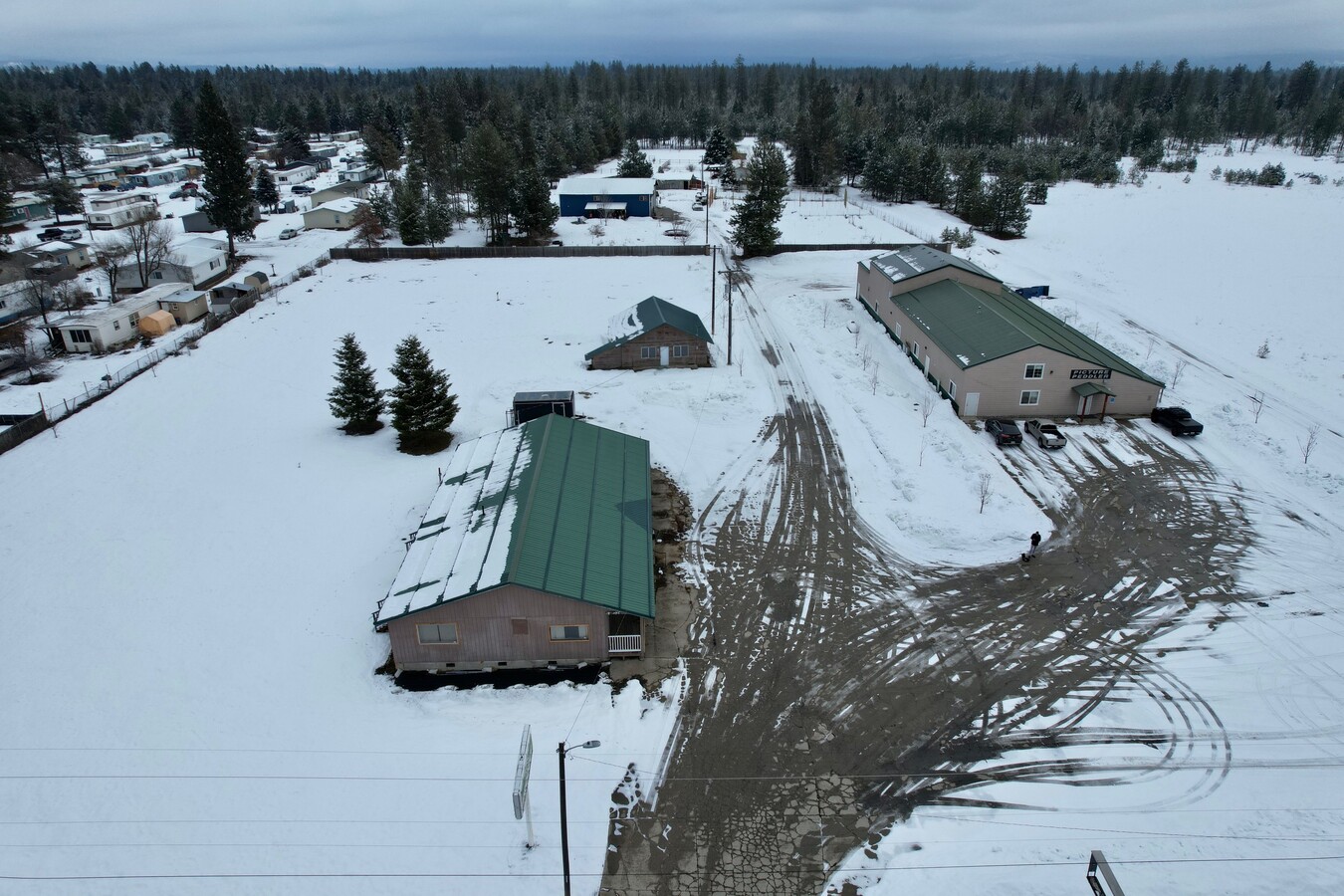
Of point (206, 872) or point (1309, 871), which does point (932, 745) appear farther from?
point (206, 872)

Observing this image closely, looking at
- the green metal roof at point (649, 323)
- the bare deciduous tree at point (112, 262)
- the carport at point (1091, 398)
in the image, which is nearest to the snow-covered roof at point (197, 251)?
the bare deciduous tree at point (112, 262)

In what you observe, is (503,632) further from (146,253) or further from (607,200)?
(607,200)

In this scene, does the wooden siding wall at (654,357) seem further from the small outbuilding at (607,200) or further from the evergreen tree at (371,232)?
the small outbuilding at (607,200)

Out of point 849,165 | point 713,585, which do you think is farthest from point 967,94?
point 713,585

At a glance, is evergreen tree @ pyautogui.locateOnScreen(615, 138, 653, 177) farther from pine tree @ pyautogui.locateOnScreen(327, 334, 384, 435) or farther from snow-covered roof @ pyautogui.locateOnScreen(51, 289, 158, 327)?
pine tree @ pyautogui.locateOnScreen(327, 334, 384, 435)

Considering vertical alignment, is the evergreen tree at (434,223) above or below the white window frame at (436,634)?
above

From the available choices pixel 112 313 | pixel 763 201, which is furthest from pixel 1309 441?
pixel 112 313
